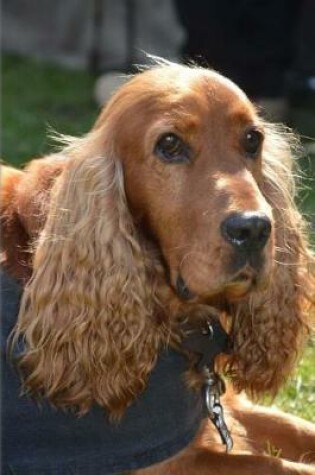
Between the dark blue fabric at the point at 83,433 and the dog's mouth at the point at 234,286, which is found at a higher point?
the dog's mouth at the point at 234,286

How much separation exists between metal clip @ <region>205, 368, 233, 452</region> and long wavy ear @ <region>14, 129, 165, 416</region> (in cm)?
26

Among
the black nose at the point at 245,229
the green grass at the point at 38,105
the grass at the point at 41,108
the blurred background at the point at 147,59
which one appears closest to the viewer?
the black nose at the point at 245,229

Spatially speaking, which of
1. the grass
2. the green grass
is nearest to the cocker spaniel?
the grass

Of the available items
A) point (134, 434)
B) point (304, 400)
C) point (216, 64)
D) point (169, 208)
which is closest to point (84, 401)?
point (134, 434)

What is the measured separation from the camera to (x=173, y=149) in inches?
150

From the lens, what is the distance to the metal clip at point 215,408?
13.4 feet

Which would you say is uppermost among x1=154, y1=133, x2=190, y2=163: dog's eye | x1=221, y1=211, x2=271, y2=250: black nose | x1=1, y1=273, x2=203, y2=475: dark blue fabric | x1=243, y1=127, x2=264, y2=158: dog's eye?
x1=243, y1=127, x2=264, y2=158: dog's eye

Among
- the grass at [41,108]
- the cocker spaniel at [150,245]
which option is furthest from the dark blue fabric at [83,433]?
the grass at [41,108]

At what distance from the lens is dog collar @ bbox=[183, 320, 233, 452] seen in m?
4.09

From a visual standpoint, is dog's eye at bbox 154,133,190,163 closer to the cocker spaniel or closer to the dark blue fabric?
→ the cocker spaniel

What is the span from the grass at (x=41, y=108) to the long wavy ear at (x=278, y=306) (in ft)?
9.66

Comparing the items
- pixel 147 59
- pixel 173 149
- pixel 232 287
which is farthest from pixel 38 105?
pixel 232 287

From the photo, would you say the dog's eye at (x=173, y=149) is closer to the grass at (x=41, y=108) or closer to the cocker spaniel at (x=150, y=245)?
the cocker spaniel at (x=150, y=245)

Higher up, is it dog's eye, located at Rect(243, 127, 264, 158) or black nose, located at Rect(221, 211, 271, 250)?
dog's eye, located at Rect(243, 127, 264, 158)
